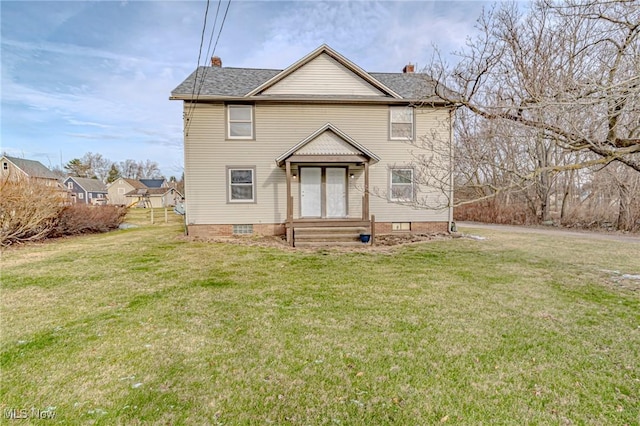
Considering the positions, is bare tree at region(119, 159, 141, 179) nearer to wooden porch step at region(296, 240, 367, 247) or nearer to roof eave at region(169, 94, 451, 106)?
roof eave at region(169, 94, 451, 106)

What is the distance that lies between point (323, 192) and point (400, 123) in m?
4.16

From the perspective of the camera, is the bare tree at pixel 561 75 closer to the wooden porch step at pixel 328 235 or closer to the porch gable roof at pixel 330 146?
the porch gable roof at pixel 330 146

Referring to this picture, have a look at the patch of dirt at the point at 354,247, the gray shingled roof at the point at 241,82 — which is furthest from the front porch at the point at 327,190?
the gray shingled roof at the point at 241,82

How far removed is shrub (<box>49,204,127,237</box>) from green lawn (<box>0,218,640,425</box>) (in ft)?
19.7

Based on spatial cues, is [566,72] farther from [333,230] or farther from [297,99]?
[297,99]

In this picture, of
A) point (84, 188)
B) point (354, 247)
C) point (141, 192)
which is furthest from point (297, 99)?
point (84, 188)

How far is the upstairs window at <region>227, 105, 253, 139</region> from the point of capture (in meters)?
11.3

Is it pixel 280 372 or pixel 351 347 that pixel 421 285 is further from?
pixel 280 372

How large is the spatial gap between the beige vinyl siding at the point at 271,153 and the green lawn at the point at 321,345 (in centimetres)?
489

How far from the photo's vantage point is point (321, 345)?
3.40 m

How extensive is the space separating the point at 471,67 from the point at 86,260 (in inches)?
397


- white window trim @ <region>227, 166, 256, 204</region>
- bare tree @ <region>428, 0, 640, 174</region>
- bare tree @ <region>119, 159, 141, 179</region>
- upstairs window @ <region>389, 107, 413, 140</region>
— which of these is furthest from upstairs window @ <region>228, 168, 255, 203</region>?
bare tree @ <region>119, 159, 141, 179</region>

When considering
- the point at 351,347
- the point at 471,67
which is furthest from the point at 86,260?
the point at 471,67

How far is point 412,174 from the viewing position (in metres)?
12.0
